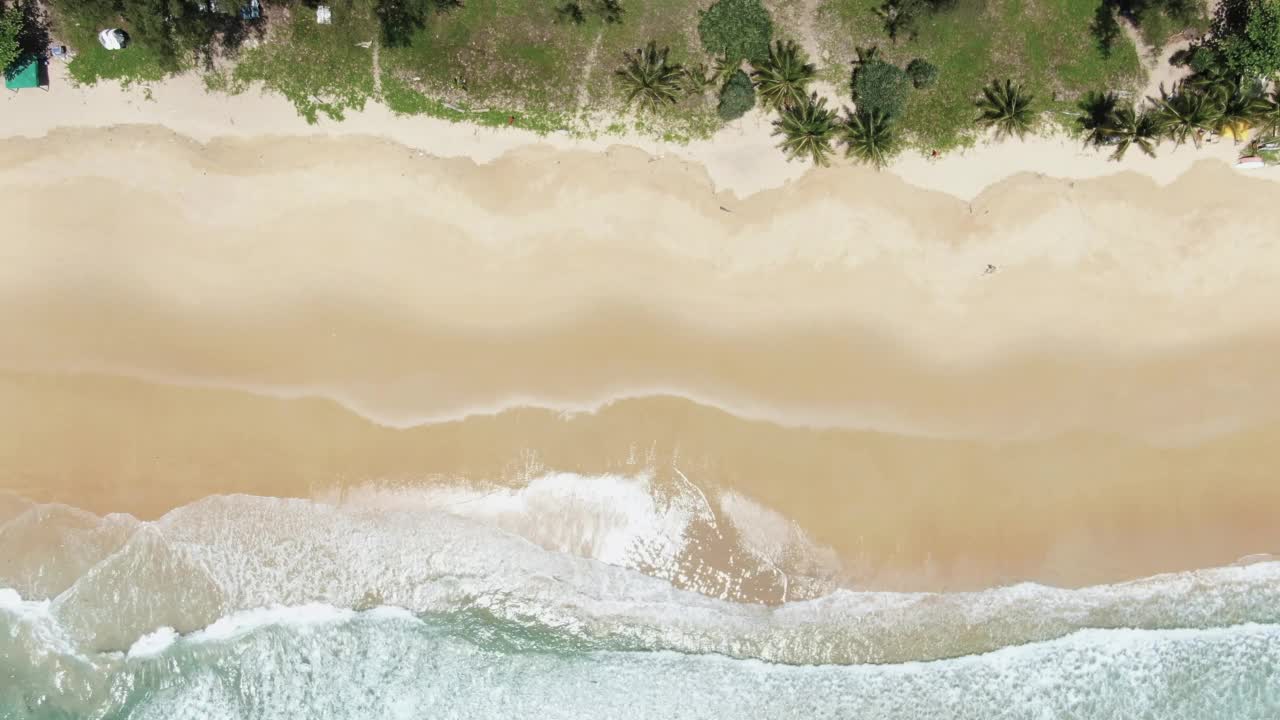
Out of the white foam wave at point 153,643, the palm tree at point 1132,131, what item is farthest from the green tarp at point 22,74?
the palm tree at point 1132,131

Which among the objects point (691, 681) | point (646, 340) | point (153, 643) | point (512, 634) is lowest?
point (691, 681)

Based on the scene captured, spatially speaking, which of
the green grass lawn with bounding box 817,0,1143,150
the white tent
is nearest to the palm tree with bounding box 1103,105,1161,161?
the green grass lawn with bounding box 817,0,1143,150

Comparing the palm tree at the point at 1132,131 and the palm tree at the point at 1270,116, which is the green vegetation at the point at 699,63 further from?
the palm tree at the point at 1270,116

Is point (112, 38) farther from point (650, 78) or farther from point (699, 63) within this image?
point (699, 63)

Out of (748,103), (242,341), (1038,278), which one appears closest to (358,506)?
(242,341)

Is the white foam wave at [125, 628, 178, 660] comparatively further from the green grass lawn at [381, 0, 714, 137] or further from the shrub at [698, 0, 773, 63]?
the shrub at [698, 0, 773, 63]

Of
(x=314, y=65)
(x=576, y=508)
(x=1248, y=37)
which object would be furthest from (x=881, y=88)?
(x=314, y=65)
